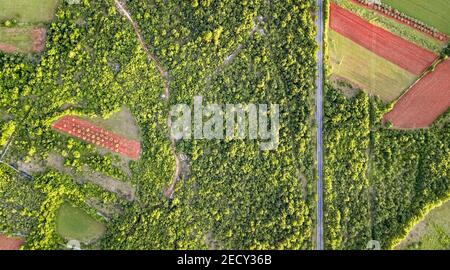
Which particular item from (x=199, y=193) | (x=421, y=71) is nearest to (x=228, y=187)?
(x=199, y=193)

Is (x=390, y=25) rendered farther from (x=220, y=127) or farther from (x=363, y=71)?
(x=220, y=127)

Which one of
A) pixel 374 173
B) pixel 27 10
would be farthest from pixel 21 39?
pixel 374 173

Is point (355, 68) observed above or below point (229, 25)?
below

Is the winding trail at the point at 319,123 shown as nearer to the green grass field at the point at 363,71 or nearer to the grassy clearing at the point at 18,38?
the green grass field at the point at 363,71

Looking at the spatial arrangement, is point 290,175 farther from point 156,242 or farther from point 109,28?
point 109,28

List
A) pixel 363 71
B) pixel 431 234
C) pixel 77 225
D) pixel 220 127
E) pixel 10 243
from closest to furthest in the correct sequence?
pixel 10 243 → pixel 77 225 → pixel 220 127 → pixel 431 234 → pixel 363 71

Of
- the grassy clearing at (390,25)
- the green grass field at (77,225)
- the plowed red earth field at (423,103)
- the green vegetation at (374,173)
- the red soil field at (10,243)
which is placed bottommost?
the red soil field at (10,243)

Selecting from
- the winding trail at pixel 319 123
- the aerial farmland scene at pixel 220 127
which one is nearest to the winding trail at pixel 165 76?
the aerial farmland scene at pixel 220 127
